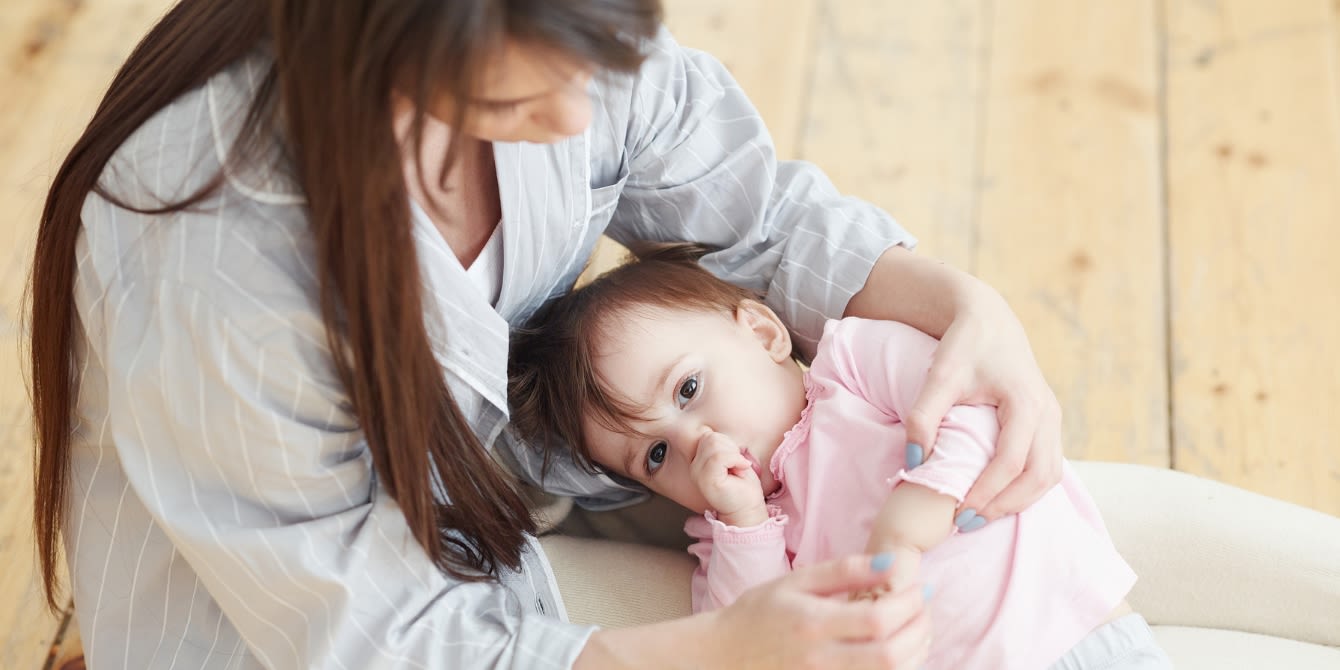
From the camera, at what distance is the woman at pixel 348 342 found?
81 centimetres

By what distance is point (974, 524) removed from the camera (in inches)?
42.8

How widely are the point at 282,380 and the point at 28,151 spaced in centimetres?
135

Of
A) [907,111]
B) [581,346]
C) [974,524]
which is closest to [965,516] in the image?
[974,524]

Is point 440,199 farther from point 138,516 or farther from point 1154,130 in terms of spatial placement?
point 1154,130

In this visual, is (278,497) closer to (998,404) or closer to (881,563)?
(881,563)

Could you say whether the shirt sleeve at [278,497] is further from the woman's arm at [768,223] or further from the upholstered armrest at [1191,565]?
the woman's arm at [768,223]

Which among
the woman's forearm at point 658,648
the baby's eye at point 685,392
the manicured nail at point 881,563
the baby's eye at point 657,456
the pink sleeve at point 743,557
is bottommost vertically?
the pink sleeve at point 743,557

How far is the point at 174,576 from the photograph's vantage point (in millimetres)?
1094

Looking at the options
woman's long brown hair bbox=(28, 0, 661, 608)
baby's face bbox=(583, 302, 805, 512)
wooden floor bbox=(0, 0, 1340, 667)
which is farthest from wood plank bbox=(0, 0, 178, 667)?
baby's face bbox=(583, 302, 805, 512)

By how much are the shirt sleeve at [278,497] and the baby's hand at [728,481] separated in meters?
0.19

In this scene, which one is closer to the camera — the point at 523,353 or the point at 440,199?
the point at 440,199

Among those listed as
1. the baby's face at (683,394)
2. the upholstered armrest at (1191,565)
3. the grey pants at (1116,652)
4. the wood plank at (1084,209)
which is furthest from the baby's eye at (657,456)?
the wood plank at (1084,209)

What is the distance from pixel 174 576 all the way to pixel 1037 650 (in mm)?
730

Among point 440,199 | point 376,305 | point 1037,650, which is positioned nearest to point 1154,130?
point 1037,650
